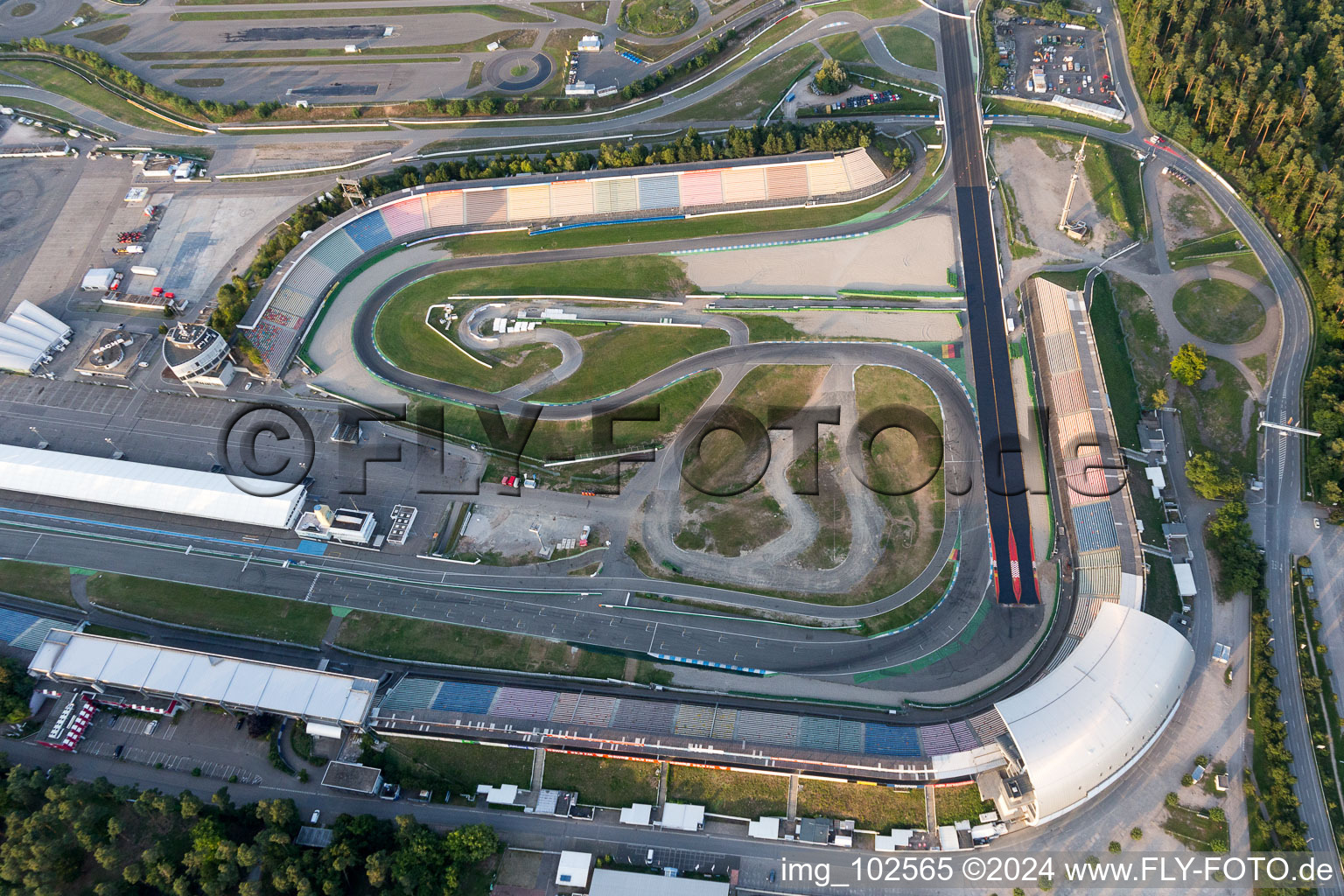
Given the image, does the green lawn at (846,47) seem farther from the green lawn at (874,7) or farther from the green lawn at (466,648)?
the green lawn at (466,648)

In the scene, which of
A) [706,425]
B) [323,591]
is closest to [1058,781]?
[706,425]

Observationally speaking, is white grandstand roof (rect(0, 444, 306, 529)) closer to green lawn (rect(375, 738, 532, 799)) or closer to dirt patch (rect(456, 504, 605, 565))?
dirt patch (rect(456, 504, 605, 565))

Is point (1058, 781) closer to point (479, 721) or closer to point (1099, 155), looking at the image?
point (479, 721)

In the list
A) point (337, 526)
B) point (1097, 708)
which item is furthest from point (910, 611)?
point (337, 526)

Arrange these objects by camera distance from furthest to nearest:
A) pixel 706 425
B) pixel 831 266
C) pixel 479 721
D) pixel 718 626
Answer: pixel 831 266 → pixel 706 425 → pixel 718 626 → pixel 479 721

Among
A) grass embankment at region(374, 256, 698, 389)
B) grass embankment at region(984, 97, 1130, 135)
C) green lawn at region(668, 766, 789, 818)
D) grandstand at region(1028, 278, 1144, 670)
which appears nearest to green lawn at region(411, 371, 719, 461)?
grass embankment at region(374, 256, 698, 389)
